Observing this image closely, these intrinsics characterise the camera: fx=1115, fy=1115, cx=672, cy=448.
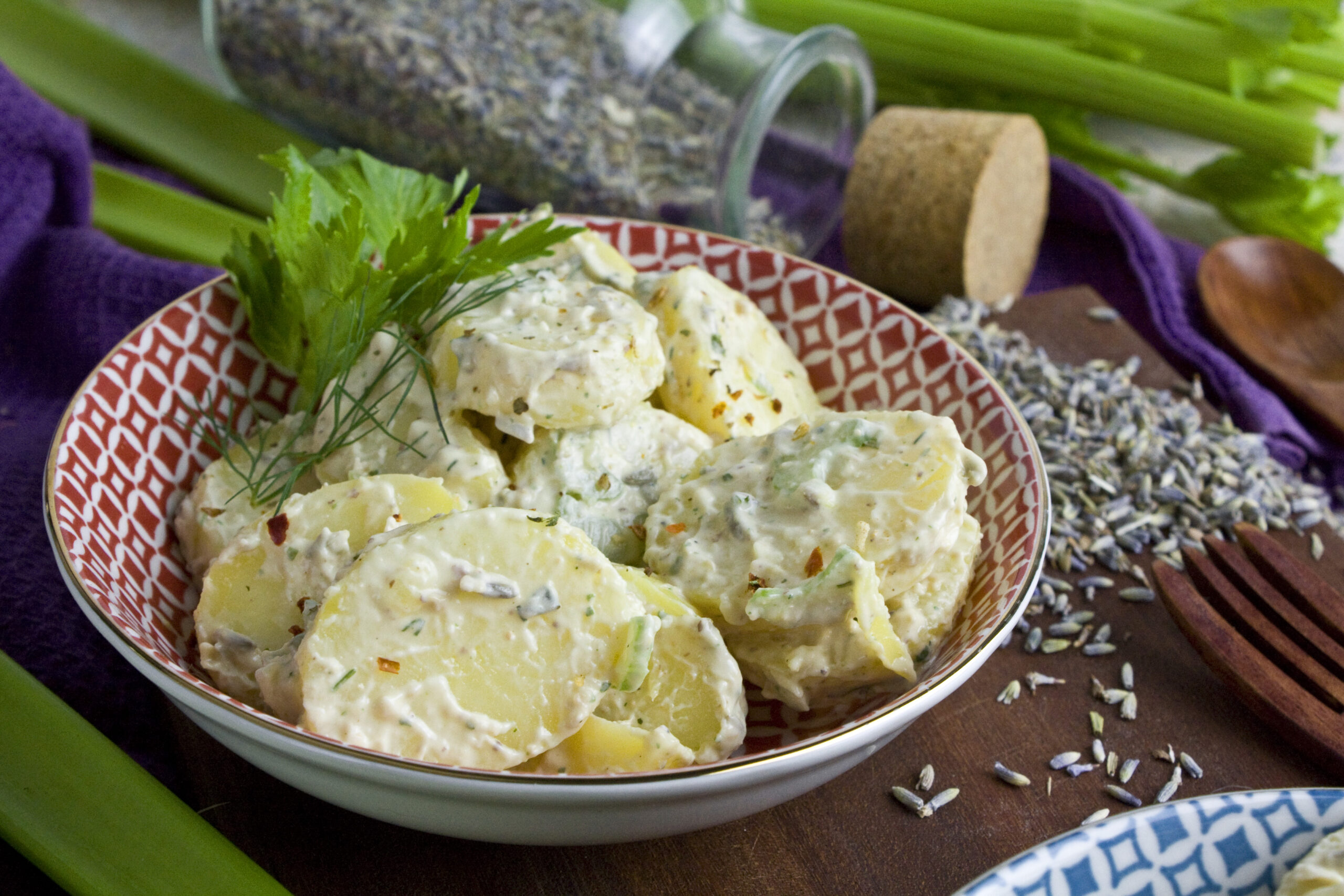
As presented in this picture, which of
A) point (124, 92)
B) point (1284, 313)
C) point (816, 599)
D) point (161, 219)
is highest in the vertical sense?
point (124, 92)

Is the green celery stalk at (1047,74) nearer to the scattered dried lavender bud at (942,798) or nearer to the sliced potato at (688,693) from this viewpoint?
the scattered dried lavender bud at (942,798)

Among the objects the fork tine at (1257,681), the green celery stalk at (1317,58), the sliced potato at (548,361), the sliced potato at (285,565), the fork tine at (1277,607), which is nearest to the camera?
the sliced potato at (285,565)

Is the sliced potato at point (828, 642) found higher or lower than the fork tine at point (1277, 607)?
higher

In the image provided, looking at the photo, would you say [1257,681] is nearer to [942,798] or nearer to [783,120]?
[942,798]

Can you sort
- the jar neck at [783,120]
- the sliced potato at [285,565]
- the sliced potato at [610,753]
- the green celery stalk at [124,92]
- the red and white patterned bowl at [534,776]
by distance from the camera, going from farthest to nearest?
the green celery stalk at [124,92] → the jar neck at [783,120] → the sliced potato at [285,565] → the sliced potato at [610,753] → the red and white patterned bowl at [534,776]

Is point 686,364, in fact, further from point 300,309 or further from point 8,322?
point 8,322

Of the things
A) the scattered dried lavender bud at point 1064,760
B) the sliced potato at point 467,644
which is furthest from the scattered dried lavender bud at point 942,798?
the sliced potato at point 467,644

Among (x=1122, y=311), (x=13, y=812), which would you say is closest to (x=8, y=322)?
(x=13, y=812)

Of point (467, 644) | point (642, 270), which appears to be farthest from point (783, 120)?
point (467, 644)
